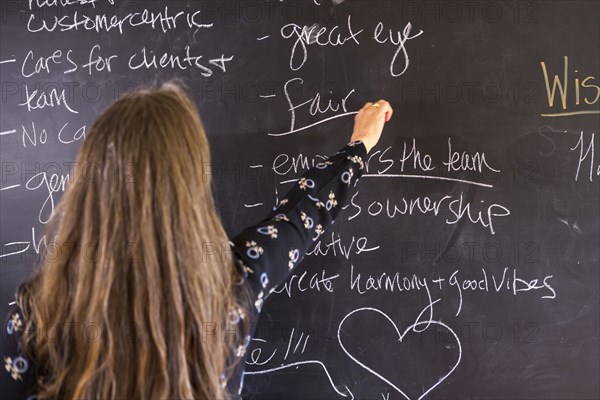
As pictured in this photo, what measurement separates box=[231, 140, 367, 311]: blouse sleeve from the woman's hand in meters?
0.17

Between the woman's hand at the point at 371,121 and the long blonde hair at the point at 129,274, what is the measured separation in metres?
0.70

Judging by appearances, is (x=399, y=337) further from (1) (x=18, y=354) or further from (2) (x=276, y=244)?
(1) (x=18, y=354)

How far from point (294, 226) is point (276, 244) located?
76 millimetres

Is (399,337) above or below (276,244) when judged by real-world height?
below

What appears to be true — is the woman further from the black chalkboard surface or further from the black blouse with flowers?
the black chalkboard surface

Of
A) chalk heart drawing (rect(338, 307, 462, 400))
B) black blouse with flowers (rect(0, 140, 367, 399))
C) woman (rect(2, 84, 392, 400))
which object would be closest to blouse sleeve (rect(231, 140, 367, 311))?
black blouse with flowers (rect(0, 140, 367, 399))

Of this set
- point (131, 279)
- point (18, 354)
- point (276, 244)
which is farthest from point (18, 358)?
point (276, 244)

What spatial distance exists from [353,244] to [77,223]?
3.26 ft

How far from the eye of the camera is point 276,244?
116 centimetres

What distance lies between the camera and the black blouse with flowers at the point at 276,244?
0.99 m

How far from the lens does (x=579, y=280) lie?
5.76 ft

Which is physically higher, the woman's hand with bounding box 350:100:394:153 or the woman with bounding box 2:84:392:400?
the woman's hand with bounding box 350:100:394:153

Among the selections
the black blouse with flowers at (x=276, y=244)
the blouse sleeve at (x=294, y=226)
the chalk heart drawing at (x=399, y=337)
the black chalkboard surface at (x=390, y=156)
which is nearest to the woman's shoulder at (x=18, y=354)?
the black blouse with flowers at (x=276, y=244)

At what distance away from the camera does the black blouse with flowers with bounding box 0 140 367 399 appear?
0.99 m
